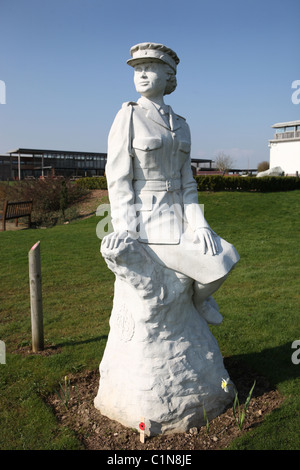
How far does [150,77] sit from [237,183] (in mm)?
16439

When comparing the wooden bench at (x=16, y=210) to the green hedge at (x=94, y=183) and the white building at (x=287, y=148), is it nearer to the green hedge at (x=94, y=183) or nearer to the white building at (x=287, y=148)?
the green hedge at (x=94, y=183)

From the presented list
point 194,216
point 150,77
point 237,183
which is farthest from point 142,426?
point 237,183

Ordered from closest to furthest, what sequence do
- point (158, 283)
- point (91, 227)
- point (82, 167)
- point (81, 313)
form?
point (158, 283) → point (81, 313) → point (91, 227) → point (82, 167)

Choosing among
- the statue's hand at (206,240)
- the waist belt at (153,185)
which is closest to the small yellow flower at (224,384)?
the statue's hand at (206,240)

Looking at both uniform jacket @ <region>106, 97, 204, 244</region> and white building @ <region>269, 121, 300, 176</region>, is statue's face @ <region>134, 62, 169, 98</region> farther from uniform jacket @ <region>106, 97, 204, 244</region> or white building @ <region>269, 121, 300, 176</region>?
white building @ <region>269, 121, 300, 176</region>

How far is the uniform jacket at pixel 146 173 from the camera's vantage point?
3416 mm

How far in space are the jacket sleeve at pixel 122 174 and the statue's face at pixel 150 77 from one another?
0.88ft

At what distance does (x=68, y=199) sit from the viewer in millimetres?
19047

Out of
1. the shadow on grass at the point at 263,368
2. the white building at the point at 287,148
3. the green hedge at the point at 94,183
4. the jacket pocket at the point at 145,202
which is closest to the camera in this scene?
the jacket pocket at the point at 145,202

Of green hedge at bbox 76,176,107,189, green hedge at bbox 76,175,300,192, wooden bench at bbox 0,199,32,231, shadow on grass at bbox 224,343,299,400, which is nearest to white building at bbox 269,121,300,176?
green hedge at bbox 76,175,300,192

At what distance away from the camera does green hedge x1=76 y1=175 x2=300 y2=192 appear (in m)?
18.7
